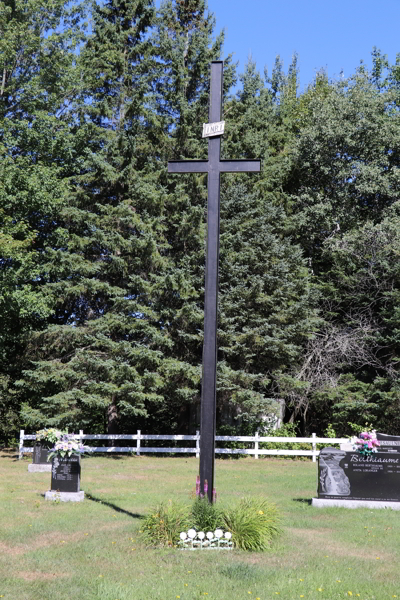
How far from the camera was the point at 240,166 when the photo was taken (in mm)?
8453

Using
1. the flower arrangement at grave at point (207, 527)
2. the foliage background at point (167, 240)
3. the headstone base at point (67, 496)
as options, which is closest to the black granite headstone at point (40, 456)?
the foliage background at point (167, 240)

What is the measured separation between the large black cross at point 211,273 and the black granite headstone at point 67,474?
439cm

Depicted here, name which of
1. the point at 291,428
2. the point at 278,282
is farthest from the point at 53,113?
the point at 291,428

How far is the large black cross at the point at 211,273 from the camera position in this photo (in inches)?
317

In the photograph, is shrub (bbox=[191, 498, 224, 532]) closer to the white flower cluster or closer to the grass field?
the white flower cluster

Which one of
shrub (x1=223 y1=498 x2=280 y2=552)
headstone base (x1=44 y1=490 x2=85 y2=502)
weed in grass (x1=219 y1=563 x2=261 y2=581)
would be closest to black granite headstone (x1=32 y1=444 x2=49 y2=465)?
headstone base (x1=44 y1=490 x2=85 y2=502)

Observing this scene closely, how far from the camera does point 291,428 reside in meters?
24.7

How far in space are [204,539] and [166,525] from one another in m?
0.53

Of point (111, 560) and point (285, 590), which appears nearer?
point (285, 590)

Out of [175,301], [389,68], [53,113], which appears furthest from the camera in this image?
[389,68]

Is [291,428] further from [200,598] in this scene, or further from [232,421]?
[200,598]

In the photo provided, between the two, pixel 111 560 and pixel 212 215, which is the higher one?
pixel 212 215

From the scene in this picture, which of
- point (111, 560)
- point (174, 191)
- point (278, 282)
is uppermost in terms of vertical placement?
point (174, 191)

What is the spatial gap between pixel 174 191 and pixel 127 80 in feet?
19.4
